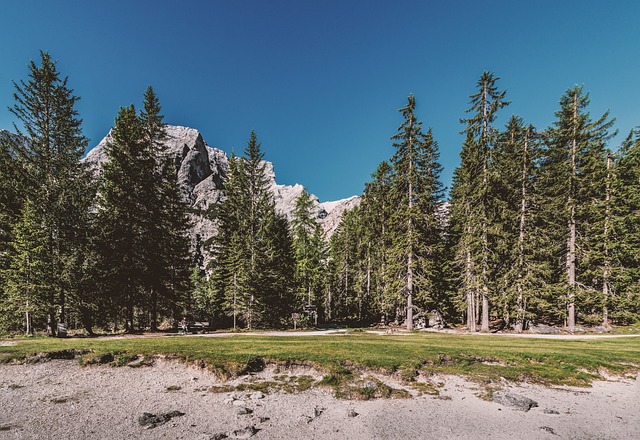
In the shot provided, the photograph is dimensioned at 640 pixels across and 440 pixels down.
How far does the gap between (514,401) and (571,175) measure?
25.7 meters

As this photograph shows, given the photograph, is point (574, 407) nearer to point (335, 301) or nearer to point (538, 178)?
point (538, 178)

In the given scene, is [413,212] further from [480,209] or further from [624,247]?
[624,247]

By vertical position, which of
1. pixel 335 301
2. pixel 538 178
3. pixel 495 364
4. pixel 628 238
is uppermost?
pixel 538 178

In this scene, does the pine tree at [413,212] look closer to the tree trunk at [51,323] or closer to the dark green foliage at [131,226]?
the dark green foliage at [131,226]

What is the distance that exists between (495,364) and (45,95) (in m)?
31.1

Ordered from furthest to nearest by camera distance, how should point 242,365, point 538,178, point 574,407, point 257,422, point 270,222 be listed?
point 270,222 < point 538,178 < point 242,365 < point 574,407 < point 257,422

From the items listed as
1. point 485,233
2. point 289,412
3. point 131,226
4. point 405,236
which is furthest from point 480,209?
point 131,226

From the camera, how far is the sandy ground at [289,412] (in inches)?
239

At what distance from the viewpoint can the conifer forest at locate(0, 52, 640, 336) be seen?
19.2 meters

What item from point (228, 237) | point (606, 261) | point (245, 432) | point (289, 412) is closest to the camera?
point (245, 432)

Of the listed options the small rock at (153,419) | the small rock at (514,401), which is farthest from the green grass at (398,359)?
the small rock at (153,419)

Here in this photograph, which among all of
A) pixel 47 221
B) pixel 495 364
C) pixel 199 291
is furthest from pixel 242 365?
pixel 199 291

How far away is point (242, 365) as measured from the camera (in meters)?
9.93

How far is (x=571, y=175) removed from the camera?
24.7 metres
